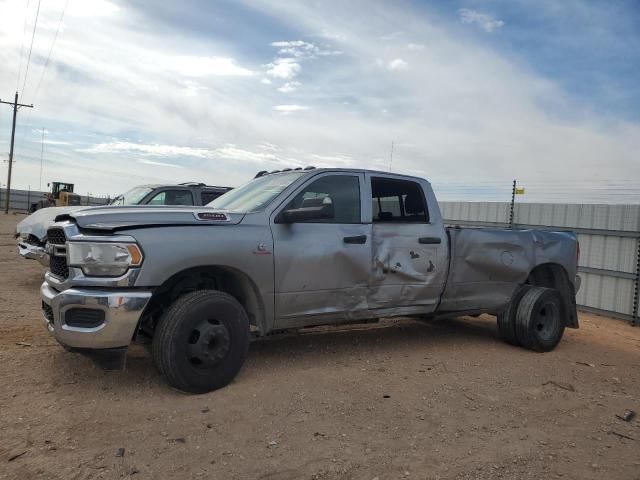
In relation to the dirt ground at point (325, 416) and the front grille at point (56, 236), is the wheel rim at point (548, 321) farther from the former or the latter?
the front grille at point (56, 236)

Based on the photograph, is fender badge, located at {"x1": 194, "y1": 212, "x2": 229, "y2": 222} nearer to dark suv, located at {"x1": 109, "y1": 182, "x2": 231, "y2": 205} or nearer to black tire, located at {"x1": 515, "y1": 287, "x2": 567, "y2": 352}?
black tire, located at {"x1": 515, "y1": 287, "x2": 567, "y2": 352}

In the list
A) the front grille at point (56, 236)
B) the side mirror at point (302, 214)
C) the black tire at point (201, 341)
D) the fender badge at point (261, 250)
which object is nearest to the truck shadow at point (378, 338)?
Result: the black tire at point (201, 341)

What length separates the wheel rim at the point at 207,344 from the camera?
4105 millimetres

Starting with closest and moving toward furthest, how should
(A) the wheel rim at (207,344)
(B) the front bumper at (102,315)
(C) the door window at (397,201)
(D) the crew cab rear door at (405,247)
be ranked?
(B) the front bumper at (102,315) < (A) the wheel rim at (207,344) < (D) the crew cab rear door at (405,247) < (C) the door window at (397,201)

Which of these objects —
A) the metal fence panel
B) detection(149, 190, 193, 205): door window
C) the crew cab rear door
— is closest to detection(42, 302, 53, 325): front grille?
the crew cab rear door

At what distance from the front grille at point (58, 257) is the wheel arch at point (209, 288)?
0.73 m

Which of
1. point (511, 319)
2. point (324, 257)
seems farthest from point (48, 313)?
point (511, 319)

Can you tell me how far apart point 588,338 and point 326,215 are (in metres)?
5.01

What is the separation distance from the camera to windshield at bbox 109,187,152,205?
32.0 ft

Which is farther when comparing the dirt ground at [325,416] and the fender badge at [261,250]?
the fender badge at [261,250]

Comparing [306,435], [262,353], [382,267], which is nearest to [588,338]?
[382,267]

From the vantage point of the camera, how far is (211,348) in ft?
13.8

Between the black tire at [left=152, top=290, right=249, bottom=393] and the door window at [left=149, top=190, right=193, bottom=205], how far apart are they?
5.95m

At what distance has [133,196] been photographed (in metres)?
10.1
